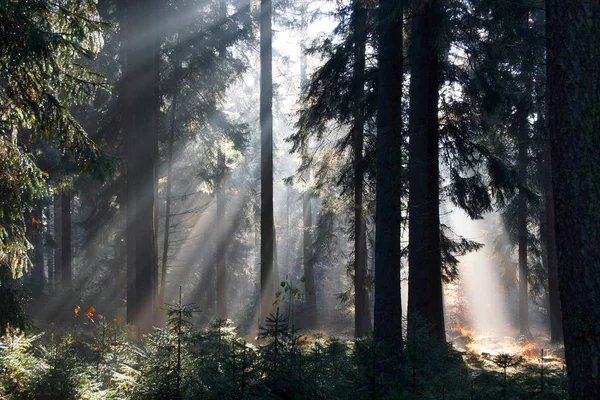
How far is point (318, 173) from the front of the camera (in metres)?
15.4

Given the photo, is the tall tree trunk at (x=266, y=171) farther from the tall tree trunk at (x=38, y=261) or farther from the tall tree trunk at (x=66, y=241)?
the tall tree trunk at (x=66, y=241)

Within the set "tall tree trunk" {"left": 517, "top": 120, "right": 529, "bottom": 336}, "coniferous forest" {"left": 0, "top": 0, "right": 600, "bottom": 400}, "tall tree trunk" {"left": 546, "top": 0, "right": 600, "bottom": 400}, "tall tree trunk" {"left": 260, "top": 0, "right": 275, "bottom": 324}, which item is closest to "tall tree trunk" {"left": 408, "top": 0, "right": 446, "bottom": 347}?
"coniferous forest" {"left": 0, "top": 0, "right": 600, "bottom": 400}

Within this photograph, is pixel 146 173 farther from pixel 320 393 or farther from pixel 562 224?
pixel 562 224

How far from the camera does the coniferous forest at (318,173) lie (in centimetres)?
458

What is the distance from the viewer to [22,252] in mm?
6582

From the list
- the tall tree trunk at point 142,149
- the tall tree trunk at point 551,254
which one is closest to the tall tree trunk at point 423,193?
the tall tree trunk at point 142,149

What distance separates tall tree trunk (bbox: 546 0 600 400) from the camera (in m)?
4.31

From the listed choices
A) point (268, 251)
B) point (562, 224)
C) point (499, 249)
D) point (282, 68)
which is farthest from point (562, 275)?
point (499, 249)

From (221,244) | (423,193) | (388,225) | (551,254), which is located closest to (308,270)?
(221,244)

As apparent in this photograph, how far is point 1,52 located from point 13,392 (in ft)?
14.2

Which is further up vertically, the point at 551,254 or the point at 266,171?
the point at 266,171

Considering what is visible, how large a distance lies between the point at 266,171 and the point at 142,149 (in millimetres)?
3303

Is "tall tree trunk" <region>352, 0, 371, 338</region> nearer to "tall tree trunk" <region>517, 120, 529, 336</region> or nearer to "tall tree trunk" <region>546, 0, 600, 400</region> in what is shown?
"tall tree trunk" <region>517, 120, 529, 336</region>

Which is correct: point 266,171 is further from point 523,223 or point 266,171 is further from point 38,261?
point 38,261
